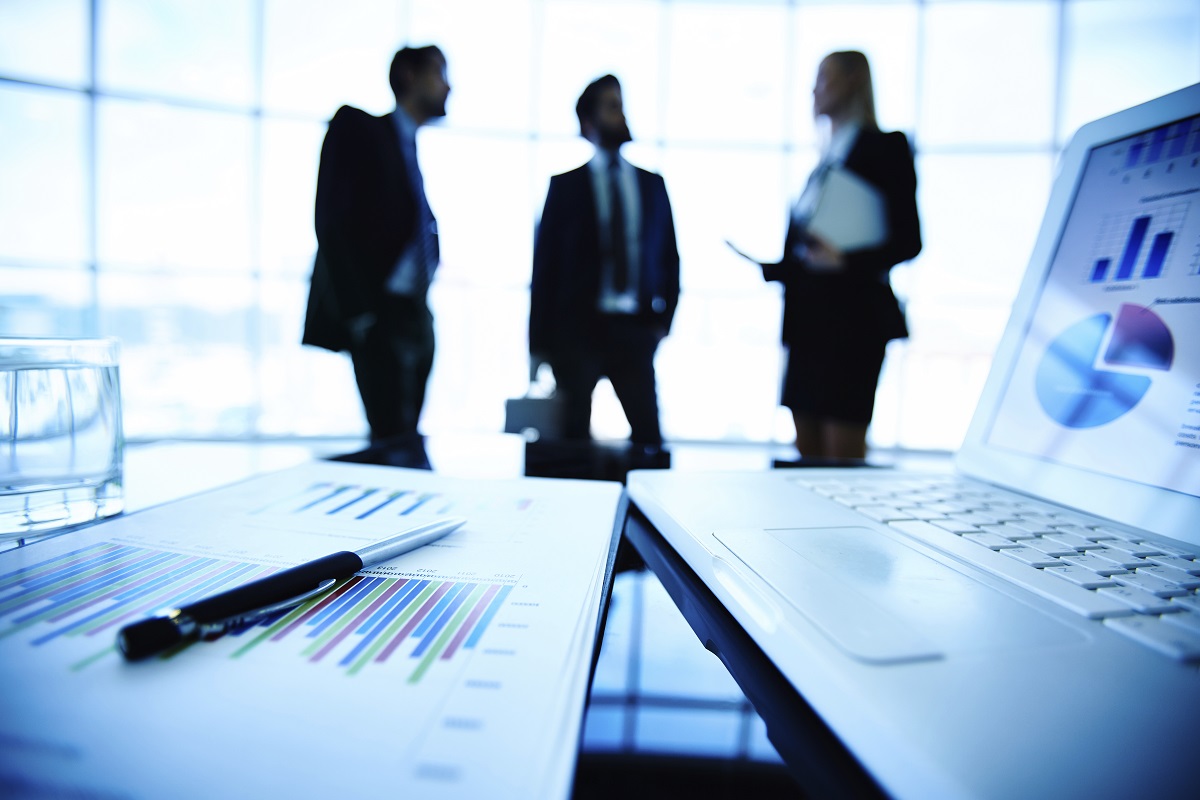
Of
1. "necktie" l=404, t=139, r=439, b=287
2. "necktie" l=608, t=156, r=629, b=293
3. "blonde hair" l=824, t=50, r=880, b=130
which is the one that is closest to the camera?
"blonde hair" l=824, t=50, r=880, b=130

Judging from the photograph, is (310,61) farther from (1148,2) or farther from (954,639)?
(1148,2)

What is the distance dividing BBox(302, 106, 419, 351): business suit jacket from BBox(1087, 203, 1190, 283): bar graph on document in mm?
1763

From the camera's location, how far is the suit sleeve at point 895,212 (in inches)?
55.7

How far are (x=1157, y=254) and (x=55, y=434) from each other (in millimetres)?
757

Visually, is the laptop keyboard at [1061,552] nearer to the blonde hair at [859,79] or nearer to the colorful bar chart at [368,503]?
the colorful bar chart at [368,503]

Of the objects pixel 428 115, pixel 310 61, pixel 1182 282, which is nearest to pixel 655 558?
pixel 1182 282

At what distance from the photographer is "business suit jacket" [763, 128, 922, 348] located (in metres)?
1.40

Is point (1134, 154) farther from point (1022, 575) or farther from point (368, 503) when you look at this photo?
point (368, 503)

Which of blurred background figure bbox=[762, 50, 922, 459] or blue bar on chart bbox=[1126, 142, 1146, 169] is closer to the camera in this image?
blue bar on chart bbox=[1126, 142, 1146, 169]

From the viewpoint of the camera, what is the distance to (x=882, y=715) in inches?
5.9

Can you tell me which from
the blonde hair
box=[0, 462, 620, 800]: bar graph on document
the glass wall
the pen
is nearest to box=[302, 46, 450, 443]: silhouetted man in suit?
the glass wall

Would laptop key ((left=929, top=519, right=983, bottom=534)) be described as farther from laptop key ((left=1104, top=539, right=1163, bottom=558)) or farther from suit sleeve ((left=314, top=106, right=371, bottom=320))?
suit sleeve ((left=314, top=106, right=371, bottom=320))

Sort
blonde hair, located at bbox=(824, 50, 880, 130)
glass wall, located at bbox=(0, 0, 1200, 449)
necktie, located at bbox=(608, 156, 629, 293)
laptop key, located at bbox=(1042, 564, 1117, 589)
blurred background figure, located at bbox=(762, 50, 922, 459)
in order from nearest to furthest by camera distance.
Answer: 1. laptop key, located at bbox=(1042, 564, 1117, 589)
2. blurred background figure, located at bbox=(762, 50, 922, 459)
3. blonde hair, located at bbox=(824, 50, 880, 130)
4. necktie, located at bbox=(608, 156, 629, 293)
5. glass wall, located at bbox=(0, 0, 1200, 449)

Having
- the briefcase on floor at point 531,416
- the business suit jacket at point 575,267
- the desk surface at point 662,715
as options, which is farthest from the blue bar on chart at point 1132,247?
the business suit jacket at point 575,267
